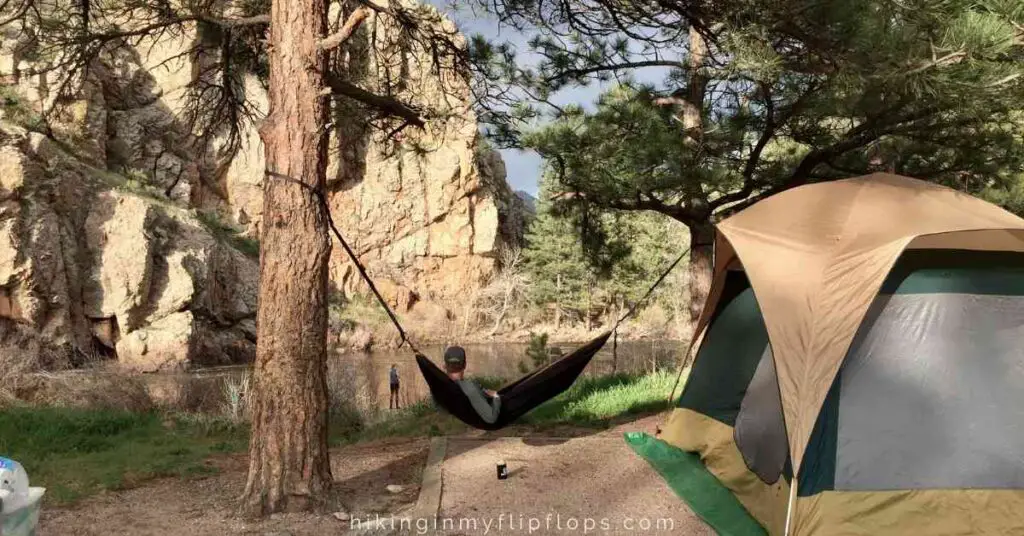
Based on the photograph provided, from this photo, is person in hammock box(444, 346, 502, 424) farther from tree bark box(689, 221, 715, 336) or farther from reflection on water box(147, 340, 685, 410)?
tree bark box(689, 221, 715, 336)

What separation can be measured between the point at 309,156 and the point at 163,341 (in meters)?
16.7

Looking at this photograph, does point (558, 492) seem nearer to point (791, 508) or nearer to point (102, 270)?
point (791, 508)

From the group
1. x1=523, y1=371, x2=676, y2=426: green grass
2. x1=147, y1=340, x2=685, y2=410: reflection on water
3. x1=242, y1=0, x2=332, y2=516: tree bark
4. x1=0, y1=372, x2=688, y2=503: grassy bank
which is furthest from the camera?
x1=147, y1=340, x2=685, y2=410: reflection on water

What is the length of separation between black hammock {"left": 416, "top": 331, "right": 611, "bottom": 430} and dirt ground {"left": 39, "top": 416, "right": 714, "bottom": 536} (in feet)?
1.04

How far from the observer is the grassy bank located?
4.44 m

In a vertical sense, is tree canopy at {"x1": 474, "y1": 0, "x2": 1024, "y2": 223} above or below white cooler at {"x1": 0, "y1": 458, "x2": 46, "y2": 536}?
above

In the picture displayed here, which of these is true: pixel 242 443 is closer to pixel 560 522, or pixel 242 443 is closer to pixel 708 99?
pixel 560 522

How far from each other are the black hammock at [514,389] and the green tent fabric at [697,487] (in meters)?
0.68

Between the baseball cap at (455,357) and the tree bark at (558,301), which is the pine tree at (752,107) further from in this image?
the tree bark at (558,301)

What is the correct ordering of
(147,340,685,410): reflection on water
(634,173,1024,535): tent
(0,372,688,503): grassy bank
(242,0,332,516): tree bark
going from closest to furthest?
1. (634,173,1024,535): tent
2. (242,0,332,516): tree bark
3. (0,372,688,503): grassy bank
4. (147,340,685,410): reflection on water

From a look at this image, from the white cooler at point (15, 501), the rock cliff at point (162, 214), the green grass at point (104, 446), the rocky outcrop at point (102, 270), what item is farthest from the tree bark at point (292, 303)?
the rocky outcrop at point (102, 270)

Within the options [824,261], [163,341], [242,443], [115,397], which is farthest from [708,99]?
[163,341]

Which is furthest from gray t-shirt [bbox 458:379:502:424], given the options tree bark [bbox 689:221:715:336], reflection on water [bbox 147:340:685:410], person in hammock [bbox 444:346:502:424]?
tree bark [bbox 689:221:715:336]

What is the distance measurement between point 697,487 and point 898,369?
1.29 meters
